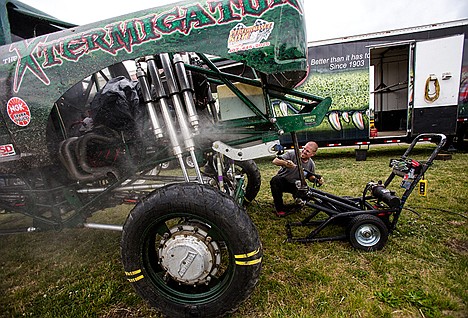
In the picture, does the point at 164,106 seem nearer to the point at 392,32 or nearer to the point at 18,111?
the point at 18,111

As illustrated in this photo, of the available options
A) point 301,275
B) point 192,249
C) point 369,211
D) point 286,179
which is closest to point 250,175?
point 286,179

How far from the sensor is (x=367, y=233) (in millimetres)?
2547

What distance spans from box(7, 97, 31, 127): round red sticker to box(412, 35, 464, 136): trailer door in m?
8.30

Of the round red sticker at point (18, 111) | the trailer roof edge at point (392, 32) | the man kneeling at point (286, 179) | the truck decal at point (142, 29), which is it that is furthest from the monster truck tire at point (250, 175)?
the trailer roof edge at point (392, 32)

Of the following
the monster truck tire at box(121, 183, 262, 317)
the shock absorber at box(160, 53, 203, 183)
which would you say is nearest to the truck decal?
the shock absorber at box(160, 53, 203, 183)

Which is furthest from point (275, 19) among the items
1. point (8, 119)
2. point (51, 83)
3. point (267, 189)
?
point (267, 189)

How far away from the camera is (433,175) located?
5.09m

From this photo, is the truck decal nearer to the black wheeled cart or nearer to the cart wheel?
the black wheeled cart

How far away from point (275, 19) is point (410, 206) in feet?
11.3

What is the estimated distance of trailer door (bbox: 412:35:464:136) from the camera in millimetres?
6508

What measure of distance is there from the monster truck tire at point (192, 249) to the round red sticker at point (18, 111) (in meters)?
1.18

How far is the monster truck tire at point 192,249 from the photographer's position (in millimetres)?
1621

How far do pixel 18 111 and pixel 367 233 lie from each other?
3.31m

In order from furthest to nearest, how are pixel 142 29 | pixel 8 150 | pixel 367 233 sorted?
pixel 367 233
pixel 8 150
pixel 142 29
